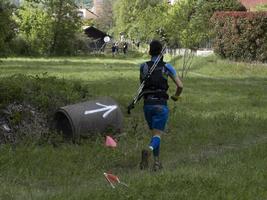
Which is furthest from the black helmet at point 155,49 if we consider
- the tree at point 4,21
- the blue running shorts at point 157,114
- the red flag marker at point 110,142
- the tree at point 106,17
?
the tree at point 106,17

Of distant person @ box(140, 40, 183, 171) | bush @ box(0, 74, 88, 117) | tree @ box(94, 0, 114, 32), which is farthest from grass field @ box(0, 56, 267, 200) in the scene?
tree @ box(94, 0, 114, 32)

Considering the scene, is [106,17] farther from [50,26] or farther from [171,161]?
[171,161]

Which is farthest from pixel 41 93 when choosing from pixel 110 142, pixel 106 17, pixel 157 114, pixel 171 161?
pixel 106 17

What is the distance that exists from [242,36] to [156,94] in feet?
78.8

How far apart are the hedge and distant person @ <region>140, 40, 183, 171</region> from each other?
74.3 feet

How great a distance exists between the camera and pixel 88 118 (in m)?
11.4

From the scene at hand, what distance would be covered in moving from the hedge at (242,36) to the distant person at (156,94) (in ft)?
74.3

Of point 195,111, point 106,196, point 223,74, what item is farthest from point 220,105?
point 223,74

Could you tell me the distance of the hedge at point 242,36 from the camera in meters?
31.2

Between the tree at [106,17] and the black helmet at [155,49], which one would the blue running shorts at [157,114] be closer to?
the black helmet at [155,49]

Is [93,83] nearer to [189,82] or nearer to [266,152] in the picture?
[189,82]

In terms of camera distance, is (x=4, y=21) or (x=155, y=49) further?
(x=4, y=21)

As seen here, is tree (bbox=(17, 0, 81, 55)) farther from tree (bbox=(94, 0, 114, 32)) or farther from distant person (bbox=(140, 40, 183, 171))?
tree (bbox=(94, 0, 114, 32))

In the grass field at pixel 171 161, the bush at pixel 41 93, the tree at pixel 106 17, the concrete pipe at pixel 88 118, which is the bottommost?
the grass field at pixel 171 161
